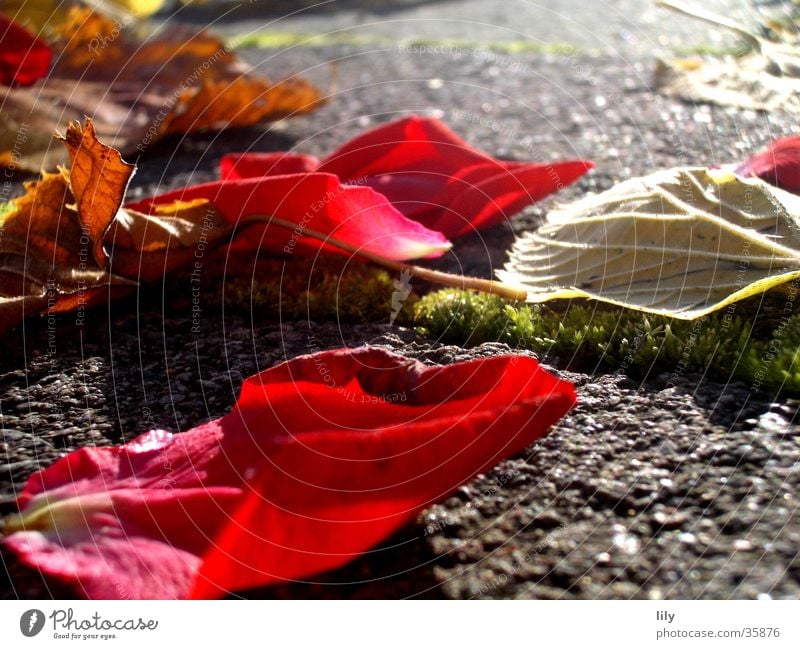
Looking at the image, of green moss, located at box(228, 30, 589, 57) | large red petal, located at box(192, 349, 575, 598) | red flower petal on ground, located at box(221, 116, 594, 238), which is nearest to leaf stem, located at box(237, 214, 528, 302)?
red flower petal on ground, located at box(221, 116, 594, 238)

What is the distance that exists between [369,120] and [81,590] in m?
1.34

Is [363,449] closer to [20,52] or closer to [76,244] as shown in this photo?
[76,244]

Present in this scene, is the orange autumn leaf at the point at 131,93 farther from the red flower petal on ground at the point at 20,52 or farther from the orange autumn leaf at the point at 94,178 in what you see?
the orange autumn leaf at the point at 94,178

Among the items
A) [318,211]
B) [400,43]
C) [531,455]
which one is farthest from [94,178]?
[400,43]

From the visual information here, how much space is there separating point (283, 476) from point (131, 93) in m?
1.25

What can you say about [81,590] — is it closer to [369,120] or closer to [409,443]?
[409,443]

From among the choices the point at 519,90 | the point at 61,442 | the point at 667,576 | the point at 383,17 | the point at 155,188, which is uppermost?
the point at 383,17

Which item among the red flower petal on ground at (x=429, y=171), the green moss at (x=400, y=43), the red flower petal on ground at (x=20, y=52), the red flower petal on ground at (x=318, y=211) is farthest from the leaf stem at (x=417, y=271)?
the green moss at (x=400, y=43)

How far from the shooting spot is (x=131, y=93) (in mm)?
1680

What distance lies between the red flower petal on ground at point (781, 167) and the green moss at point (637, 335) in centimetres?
27

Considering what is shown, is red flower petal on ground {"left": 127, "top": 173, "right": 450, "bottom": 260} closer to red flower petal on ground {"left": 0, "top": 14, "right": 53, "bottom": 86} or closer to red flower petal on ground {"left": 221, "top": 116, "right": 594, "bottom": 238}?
red flower petal on ground {"left": 221, "top": 116, "right": 594, "bottom": 238}

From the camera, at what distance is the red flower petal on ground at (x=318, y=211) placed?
92cm

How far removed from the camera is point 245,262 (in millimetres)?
1112

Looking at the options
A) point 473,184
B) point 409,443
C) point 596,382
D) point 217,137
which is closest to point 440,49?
point 217,137
